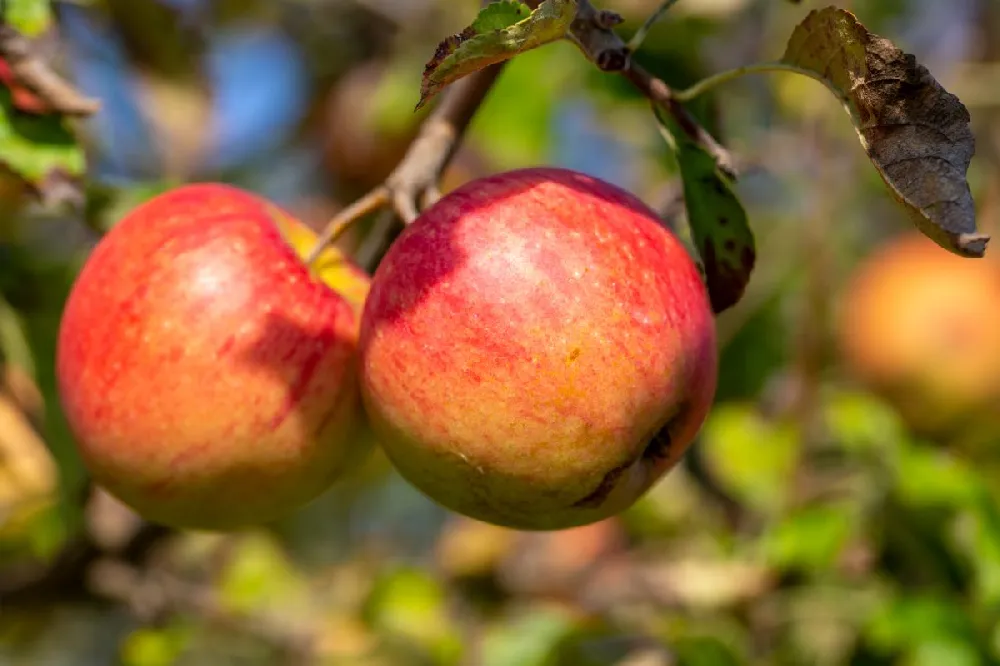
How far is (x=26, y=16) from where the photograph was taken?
106 cm

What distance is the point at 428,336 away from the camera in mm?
801

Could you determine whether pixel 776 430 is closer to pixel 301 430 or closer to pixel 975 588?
pixel 975 588

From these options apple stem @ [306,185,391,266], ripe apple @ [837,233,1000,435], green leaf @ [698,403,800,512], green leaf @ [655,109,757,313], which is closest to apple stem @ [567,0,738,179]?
green leaf @ [655,109,757,313]

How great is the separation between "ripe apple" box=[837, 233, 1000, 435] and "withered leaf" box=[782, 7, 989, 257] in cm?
161

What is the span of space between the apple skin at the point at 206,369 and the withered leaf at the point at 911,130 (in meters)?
0.48

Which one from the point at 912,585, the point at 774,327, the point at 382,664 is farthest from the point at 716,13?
the point at 382,664

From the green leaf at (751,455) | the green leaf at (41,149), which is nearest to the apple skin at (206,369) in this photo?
the green leaf at (41,149)

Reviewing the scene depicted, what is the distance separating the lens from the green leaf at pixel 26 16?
3.45 feet

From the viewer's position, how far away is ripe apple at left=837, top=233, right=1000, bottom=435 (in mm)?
2234

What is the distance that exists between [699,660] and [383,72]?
5.87ft

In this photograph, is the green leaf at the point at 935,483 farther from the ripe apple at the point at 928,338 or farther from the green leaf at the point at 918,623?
the ripe apple at the point at 928,338

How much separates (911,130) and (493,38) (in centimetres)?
29

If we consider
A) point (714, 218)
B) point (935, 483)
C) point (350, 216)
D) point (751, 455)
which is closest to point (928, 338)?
point (751, 455)

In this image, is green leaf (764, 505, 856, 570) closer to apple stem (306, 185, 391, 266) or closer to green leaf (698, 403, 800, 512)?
green leaf (698, 403, 800, 512)
